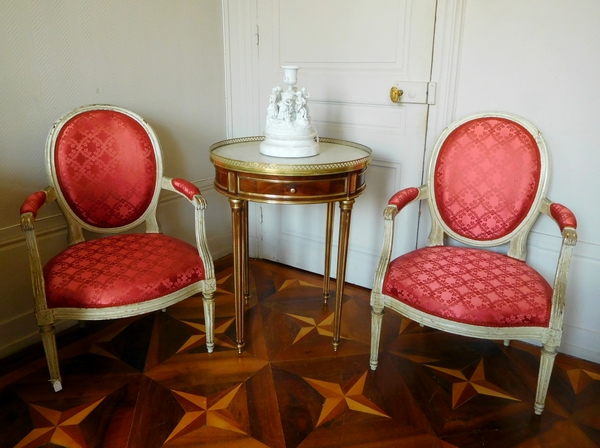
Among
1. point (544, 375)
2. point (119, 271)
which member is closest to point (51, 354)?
point (119, 271)

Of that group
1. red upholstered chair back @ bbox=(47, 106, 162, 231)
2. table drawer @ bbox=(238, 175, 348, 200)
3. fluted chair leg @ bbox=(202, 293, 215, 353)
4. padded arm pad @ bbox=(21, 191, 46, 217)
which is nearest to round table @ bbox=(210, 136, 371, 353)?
table drawer @ bbox=(238, 175, 348, 200)

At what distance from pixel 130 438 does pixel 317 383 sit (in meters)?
0.66

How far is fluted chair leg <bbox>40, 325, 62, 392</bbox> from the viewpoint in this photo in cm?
151

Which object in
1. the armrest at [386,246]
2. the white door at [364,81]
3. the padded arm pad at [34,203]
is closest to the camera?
the padded arm pad at [34,203]

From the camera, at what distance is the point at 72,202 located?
1.76 m

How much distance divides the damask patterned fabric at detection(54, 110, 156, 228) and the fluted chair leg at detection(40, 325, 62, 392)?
1.55ft

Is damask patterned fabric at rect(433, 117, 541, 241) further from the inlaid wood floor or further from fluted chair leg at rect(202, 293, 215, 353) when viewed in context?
fluted chair leg at rect(202, 293, 215, 353)

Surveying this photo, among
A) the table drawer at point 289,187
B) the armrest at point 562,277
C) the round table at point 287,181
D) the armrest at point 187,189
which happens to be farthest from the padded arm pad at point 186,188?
the armrest at point 562,277

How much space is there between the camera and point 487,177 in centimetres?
172

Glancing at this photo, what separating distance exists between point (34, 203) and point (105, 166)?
1.08ft

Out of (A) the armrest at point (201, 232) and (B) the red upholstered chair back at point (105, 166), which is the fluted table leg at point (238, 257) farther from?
(B) the red upholstered chair back at point (105, 166)

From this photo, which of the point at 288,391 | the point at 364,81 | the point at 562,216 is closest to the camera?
the point at 562,216

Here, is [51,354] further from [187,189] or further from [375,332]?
[375,332]

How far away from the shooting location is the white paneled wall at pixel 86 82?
1713mm
